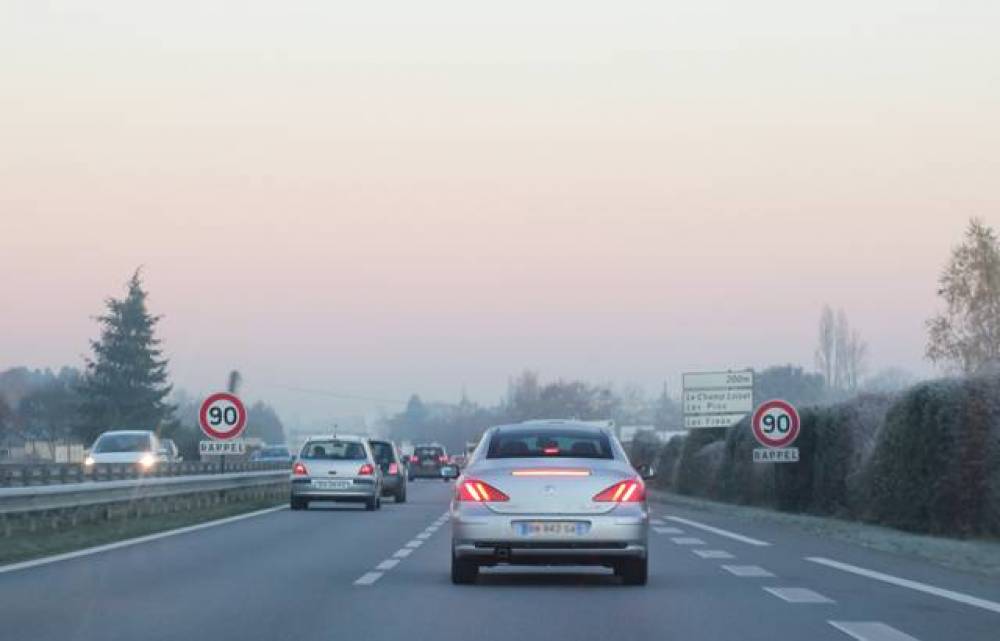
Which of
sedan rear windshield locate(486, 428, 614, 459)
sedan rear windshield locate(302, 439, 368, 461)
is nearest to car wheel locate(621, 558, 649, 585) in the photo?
sedan rear windshield locate(486, 428, 614, 459)

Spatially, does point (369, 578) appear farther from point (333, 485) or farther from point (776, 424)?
point (776, 424)

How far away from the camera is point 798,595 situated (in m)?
15.0

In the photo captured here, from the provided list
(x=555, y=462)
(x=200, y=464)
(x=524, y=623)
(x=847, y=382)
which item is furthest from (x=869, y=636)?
(x=847, y=382)

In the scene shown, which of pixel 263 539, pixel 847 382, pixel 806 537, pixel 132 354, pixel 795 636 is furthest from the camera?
pixel 847 382

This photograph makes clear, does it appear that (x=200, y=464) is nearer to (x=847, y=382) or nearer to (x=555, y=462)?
(x=555, y=462)

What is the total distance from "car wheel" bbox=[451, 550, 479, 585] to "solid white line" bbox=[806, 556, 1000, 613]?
4.04 metres

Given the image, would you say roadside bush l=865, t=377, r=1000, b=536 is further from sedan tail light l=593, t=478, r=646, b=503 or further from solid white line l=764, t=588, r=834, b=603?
sedan tail light l=593, t=478, r=646, b=503

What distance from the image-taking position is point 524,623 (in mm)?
12539

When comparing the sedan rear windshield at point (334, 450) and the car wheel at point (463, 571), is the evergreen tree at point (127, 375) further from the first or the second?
the car wheel at point (463, 571)

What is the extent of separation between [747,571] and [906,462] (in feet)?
34.9

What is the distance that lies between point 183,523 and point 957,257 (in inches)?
1862

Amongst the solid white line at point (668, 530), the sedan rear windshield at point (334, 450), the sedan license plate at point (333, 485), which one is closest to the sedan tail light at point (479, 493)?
the solid white line at point (668, 530)

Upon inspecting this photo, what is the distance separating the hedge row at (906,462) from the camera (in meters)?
25.6

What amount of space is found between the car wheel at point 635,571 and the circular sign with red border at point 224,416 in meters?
19.2
